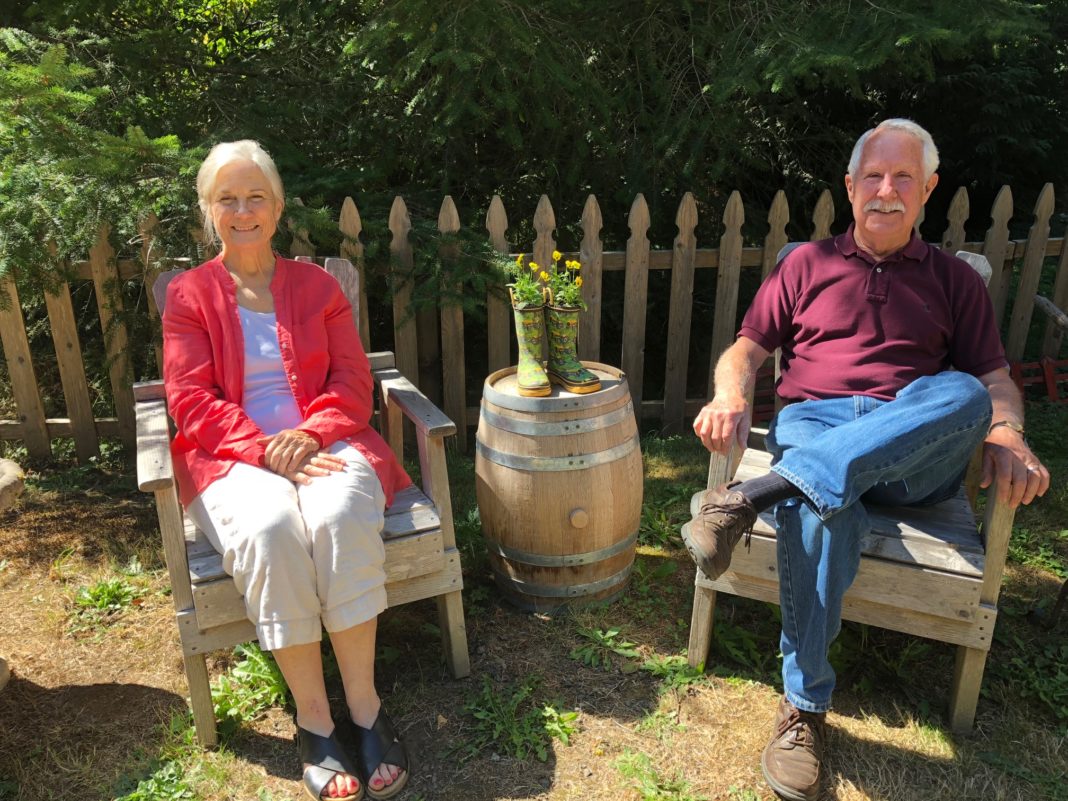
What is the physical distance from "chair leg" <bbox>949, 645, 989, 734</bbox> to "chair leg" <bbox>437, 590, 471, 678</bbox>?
5.08 feet

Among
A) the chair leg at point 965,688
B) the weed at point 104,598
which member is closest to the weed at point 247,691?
the weed at point 104,598

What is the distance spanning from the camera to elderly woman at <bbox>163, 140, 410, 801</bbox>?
2273mm

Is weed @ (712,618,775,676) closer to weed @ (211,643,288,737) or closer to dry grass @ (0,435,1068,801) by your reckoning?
dry grass @ (0,435,1068,801)

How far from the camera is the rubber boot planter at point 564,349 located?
2.96 m

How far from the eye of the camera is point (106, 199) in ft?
11.4

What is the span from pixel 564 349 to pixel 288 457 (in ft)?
3.51

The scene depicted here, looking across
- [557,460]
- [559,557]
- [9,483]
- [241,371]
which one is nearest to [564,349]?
[557,460]

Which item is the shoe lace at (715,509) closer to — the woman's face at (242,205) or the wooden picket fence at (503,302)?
the woman's face at (242,205)

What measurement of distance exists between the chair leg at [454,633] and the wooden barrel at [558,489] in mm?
368

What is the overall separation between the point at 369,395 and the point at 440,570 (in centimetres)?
65

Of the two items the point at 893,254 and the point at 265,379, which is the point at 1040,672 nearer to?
the point at 893,254

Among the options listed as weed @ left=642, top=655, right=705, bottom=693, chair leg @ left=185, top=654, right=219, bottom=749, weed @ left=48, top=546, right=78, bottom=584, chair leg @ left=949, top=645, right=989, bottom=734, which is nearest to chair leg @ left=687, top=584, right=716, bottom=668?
weed @ left=642, top=655, right=705, bottom=693

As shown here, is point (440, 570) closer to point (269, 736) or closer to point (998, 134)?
point (269, 736)

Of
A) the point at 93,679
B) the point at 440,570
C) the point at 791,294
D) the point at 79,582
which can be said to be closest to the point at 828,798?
the point at 440,570
